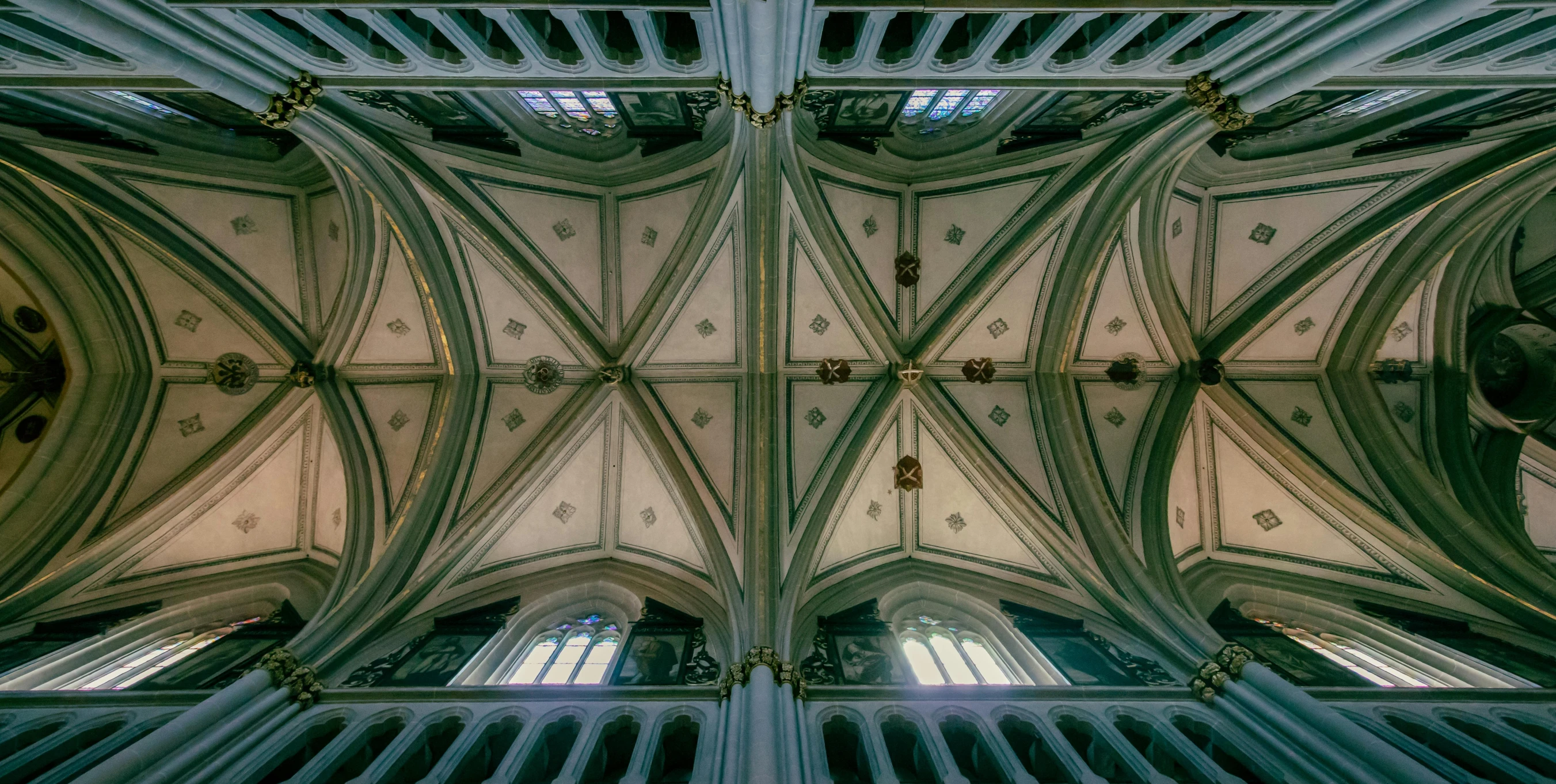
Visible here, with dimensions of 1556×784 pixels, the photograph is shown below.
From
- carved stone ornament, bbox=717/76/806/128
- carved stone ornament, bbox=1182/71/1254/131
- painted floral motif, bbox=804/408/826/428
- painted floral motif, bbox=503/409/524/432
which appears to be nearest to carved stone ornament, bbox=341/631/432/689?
painted floral motif, bbox=503/409/524/432

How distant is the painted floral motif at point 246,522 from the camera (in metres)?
12.5

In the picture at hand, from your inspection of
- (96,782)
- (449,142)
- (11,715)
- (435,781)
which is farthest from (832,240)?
(11,715)

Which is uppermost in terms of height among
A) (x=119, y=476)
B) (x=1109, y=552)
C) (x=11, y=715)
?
(x=119, y=476)

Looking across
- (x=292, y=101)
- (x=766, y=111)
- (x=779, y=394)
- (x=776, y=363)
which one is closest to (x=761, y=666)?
(x=779, y=394)

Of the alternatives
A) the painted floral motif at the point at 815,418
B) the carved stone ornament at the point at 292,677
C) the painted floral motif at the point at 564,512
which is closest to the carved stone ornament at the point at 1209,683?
the painted floral motif at the point at 815,418

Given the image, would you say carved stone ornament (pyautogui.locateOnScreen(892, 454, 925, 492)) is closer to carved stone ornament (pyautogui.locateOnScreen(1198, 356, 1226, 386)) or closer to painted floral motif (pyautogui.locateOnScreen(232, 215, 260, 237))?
carved stone ornament (pyautogui.locateOnScreen(1198, 356, 1226, 386))

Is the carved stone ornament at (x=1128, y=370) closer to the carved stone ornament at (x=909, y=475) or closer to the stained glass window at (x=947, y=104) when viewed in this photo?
the carved stone ornament at (x=909, y=475)

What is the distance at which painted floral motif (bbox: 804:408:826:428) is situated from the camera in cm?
1345

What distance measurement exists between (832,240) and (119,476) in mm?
13650

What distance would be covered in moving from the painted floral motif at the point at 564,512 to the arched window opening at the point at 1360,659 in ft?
41.8

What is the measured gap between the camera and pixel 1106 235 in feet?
37.5

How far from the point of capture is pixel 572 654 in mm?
10414

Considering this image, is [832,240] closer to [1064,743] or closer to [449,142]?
[449,142]

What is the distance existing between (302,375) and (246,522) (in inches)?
118
